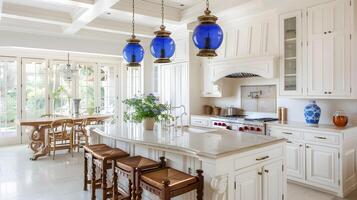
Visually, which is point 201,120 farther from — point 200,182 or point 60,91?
point 60,91

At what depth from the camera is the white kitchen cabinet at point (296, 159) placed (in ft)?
12.8

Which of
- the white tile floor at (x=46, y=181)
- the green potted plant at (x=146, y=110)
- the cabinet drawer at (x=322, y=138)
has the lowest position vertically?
the white tile floor at (x=46, y=181)

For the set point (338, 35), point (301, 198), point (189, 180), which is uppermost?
point (338, 35)

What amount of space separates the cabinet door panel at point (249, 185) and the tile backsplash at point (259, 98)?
2.83 metres

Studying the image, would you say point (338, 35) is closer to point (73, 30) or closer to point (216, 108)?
point (216, 108)

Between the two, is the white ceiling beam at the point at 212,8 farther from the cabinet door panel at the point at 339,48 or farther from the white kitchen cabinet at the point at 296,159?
the white kitchen cabinet at the point at 296,159

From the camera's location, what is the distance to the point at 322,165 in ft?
12.1

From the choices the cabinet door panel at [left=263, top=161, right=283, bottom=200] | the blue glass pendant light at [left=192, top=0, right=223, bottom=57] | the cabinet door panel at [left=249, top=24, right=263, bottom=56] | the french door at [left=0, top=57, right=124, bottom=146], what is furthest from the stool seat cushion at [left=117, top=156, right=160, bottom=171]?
the french door at [left=0, top=57, right=124, bottom=146]

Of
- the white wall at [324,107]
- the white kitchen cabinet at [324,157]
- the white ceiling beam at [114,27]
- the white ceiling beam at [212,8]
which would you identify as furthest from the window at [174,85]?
the white kitchen cabinet at [324,157]

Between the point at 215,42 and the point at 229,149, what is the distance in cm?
107

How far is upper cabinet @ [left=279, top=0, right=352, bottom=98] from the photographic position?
3.72 m

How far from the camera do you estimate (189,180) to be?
7.00ft

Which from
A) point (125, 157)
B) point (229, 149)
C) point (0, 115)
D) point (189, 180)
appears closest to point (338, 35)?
point (229, 149)

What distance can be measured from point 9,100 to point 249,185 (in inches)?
288
